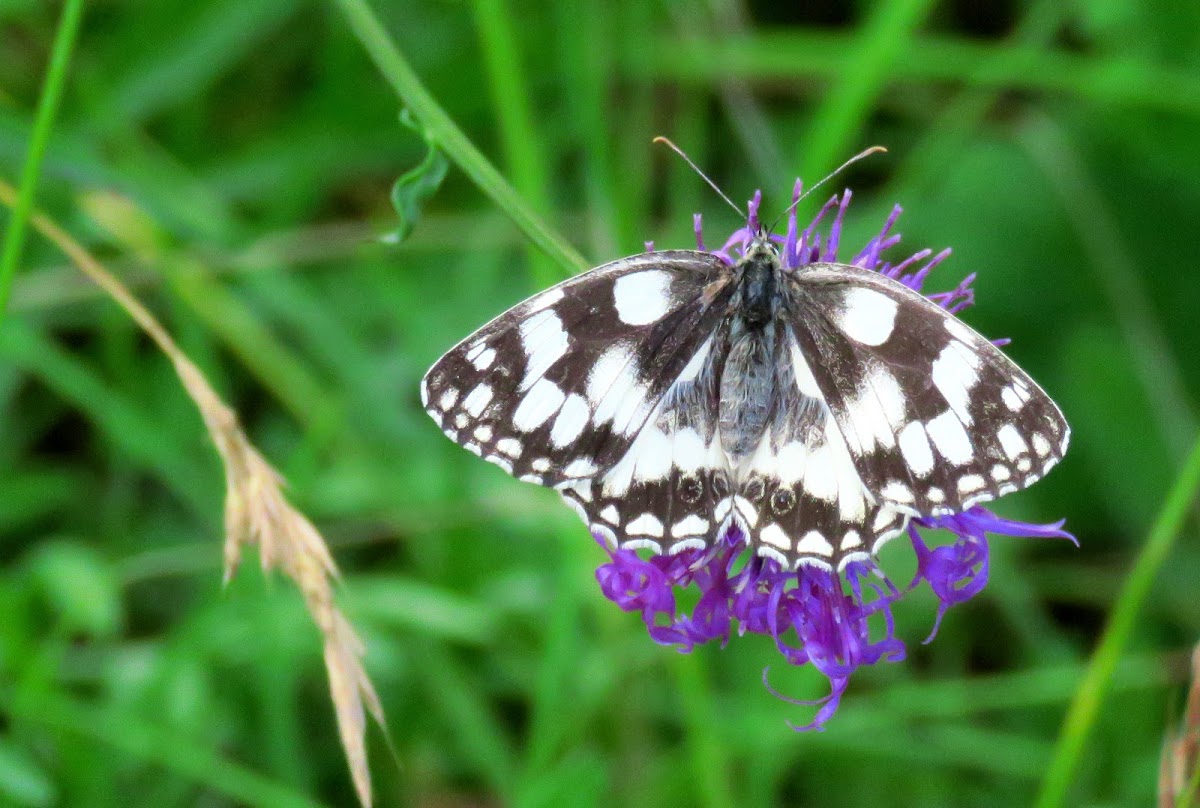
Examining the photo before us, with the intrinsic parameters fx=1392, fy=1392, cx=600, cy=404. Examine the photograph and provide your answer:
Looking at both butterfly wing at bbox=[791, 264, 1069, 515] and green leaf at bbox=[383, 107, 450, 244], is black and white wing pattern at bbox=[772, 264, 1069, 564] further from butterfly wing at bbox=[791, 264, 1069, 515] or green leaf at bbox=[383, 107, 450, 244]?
green leaf at bbox=[383, 107, 450, 244]

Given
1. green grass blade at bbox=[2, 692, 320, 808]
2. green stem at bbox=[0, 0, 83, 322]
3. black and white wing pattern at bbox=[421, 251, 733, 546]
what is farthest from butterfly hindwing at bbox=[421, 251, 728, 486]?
green grass blade at bbox=[2, 692, 320, 808]

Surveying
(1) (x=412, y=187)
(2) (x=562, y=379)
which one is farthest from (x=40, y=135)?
(2) (x=562, y=379)

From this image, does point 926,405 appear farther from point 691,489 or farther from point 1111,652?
point 1111,652

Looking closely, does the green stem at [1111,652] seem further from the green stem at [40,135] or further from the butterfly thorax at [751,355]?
the green stem at [40,135]

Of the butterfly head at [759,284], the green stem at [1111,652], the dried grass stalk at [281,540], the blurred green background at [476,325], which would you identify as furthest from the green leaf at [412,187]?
the green stem at [1111,652]

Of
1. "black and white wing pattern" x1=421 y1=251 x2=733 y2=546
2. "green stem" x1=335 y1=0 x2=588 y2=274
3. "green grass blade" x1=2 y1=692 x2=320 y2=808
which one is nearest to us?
"green stem" x1=335 y1=0 x2=588 y2=274
